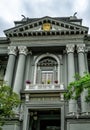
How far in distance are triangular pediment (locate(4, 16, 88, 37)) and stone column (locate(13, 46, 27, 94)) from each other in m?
1.94

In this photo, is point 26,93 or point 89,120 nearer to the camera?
point 89,120

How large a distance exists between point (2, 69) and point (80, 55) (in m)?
8.80

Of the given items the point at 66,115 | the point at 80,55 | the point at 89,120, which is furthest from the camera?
the point at 80,55

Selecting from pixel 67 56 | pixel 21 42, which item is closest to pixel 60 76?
pixel 67 56

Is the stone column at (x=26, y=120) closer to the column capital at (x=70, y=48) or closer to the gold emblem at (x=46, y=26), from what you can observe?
the column capital at (x=70, y=48)

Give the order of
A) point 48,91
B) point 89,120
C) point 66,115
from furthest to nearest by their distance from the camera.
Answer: point 48,91 → point 66,115 → point 89,120

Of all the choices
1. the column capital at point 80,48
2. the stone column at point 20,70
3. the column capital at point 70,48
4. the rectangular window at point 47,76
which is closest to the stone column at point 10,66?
the stone column at point 20,70

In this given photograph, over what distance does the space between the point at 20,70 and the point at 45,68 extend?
2.94 metres

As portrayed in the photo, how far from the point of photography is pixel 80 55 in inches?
835

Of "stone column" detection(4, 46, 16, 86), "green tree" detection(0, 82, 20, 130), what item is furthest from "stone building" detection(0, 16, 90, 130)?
"green tree" detection(0, 82, 20, 130)

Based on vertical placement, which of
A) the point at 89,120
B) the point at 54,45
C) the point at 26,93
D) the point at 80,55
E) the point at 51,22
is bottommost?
the point at 89,120

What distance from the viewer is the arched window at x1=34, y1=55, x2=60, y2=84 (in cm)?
2159

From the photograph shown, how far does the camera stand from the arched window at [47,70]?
21.6 m

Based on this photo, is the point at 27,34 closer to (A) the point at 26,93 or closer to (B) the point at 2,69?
(B) the point at 2,69
